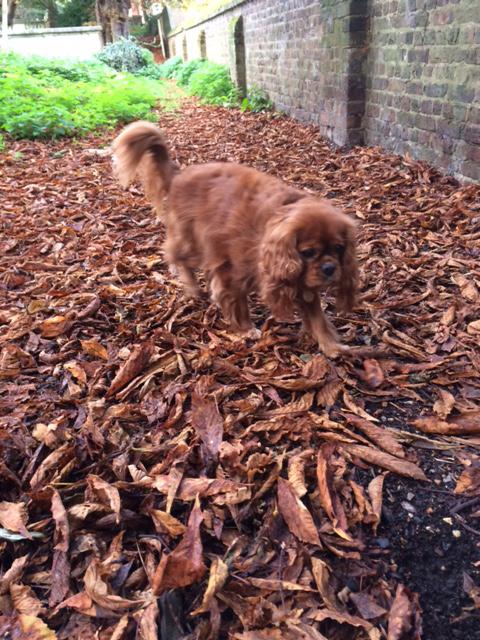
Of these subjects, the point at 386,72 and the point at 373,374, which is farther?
the point at 386,72

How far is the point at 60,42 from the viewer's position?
24047 millimetres

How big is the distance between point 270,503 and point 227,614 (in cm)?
51

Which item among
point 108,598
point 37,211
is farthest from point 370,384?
point 37,211

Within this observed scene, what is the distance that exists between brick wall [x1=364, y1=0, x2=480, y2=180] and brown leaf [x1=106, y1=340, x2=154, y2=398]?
4.31 meters

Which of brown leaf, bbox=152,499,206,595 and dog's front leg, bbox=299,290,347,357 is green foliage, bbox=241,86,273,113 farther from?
brown leaf, bbox=152,499,206,595

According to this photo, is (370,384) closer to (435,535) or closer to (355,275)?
(355,275)

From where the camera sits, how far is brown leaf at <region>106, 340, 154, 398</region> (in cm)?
306

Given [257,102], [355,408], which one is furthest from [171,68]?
[355,408]

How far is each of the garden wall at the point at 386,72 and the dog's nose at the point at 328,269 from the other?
142 inches

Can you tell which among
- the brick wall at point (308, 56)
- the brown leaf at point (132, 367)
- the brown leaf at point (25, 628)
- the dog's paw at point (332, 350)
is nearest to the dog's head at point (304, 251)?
the dog's paw at point (332, 350)

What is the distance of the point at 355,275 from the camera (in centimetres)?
316

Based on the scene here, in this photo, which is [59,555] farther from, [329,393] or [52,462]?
[329,393]

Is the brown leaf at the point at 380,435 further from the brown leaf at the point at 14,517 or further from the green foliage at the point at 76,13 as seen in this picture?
the green foliage at the point at 76,13

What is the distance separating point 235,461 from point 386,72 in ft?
22.4
